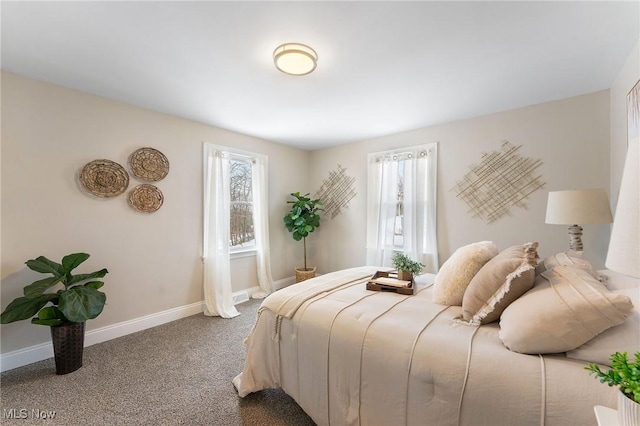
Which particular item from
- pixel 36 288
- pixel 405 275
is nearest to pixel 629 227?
pixel 405 275

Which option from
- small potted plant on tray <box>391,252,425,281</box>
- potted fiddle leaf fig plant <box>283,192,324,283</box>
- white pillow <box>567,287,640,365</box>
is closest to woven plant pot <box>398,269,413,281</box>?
small potted plant on tray <box>391,252,425,281</box>

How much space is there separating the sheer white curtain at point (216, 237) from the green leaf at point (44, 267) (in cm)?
136

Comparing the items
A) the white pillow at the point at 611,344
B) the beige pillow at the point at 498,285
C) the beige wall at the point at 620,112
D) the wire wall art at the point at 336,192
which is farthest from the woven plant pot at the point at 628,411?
the wire wall art at the point at 336,192

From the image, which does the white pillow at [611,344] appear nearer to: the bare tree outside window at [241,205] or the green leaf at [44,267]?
the green leaf at [44,267]

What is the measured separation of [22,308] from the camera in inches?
72.0

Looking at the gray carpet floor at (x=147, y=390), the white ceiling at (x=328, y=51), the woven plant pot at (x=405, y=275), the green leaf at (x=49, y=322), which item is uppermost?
the white ceiling at (x=328, y=51)

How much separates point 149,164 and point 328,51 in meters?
2.29

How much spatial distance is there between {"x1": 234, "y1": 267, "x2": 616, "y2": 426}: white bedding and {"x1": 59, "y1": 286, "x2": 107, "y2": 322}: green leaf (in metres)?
1.29

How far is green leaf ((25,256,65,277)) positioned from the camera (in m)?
1.93

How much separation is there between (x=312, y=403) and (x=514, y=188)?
2.99 m

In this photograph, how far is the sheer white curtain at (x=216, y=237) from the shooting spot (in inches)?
124

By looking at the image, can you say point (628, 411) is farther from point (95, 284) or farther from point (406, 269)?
point (95, 284)

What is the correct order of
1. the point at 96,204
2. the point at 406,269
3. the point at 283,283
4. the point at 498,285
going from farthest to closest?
the point at 283,283
the point at 96,204
the point at 406,269
the point at 498,285

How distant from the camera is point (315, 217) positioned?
13.6 feet
